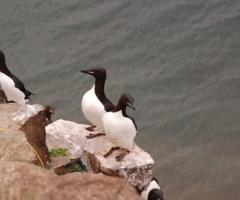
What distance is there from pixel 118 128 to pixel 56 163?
1.24m

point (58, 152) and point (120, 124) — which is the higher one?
point (120, 124)

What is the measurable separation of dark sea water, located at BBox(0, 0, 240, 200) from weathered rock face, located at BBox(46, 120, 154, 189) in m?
3.68

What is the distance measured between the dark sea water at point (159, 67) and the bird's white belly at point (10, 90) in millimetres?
4258

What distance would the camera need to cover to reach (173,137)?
1647cm

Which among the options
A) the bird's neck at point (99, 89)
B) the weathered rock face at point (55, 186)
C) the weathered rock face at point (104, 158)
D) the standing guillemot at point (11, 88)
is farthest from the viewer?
the standing guillemot at point (11, 88)

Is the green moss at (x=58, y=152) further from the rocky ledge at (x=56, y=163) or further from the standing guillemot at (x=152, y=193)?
the standing guillemot at (x=152, y=193)

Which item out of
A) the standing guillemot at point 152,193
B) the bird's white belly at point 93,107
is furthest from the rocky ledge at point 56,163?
the bird's white belly at point 93,107

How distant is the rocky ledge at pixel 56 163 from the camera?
6.88m

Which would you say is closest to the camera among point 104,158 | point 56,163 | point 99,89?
point 56,163

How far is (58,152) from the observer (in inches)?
409

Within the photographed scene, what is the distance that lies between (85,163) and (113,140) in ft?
2.34

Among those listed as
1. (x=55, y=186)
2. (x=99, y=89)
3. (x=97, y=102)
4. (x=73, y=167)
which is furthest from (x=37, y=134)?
(x=55, y=186)

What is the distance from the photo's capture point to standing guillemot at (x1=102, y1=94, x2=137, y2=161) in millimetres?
10453

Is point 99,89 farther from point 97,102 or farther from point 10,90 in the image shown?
point 10,90
